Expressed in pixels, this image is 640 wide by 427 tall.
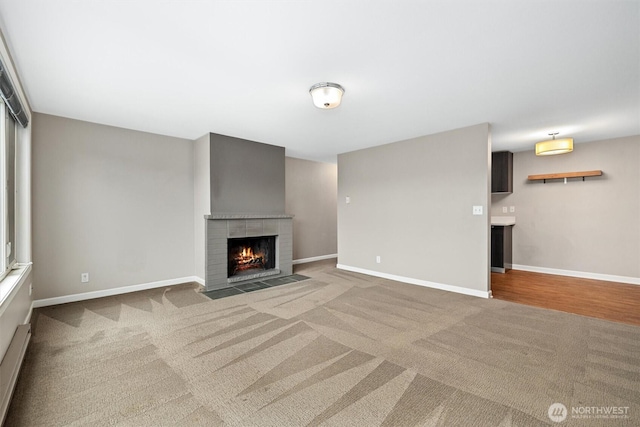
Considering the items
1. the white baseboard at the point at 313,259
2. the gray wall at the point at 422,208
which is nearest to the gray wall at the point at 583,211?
the gray wall at the point at 422,208

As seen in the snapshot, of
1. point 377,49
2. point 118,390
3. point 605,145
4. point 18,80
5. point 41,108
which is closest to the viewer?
point 118,390

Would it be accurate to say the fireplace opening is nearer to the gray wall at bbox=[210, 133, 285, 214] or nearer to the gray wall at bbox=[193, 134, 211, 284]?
the gray wall at bbox=[193, 134, 211, 284]

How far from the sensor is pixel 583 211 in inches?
205

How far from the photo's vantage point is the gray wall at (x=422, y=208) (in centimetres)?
414

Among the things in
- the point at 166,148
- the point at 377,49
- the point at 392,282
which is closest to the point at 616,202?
Result: the point at 392,282

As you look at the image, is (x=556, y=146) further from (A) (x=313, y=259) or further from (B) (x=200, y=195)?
(B) (x=200, y=195)

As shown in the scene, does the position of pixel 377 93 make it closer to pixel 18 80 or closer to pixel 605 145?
pixel 18 80

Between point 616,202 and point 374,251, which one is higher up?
point 616,202

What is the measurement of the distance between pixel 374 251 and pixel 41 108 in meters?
5.16

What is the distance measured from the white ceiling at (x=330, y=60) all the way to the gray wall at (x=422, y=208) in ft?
2.01

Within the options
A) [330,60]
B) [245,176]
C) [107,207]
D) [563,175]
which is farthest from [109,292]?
[563,175]

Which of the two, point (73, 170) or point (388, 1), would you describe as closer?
point (388, 1)

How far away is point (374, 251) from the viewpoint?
17.8 feet

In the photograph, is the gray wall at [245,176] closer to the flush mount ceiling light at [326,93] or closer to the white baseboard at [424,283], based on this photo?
the white baseboard at [424,283]
